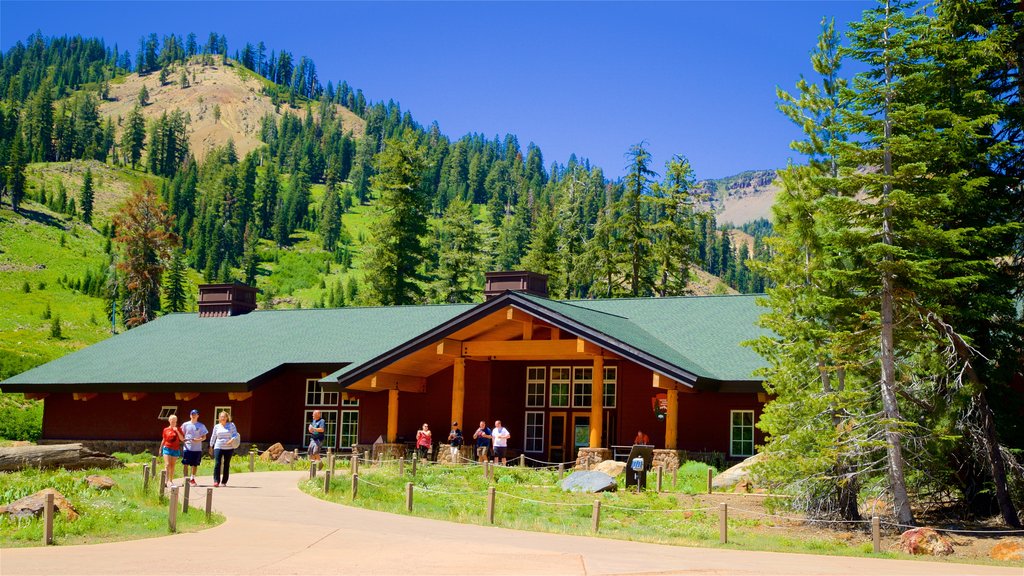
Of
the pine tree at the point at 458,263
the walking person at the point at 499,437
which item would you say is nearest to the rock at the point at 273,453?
the walking person at the point at 499,437

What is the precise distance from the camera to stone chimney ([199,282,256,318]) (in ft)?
132

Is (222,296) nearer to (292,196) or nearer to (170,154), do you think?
(292,196)

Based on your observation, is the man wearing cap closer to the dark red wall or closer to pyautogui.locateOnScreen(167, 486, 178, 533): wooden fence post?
pyautogui.locateOnScreen(167, 486, 178, 533): wooden fence post

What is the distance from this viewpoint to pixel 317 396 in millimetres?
33375

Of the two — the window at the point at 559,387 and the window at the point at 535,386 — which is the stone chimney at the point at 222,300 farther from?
the window at the point at 559,387

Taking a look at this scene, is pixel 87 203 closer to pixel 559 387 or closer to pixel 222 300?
pixel 222 300

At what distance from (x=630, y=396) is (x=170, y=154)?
16971 cm

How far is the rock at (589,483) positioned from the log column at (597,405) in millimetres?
3495

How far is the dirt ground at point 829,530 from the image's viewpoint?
644 inches

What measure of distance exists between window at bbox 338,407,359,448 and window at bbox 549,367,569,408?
277 inches

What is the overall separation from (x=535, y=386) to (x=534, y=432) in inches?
59.0

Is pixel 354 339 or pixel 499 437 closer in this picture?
pixel 499 437

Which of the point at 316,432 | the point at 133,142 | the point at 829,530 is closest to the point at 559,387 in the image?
the point at 316,432

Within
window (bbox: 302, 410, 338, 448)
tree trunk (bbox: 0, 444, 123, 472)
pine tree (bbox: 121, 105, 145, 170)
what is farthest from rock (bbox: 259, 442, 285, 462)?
pine tree (bbox: 121, 105, 145, 170)
